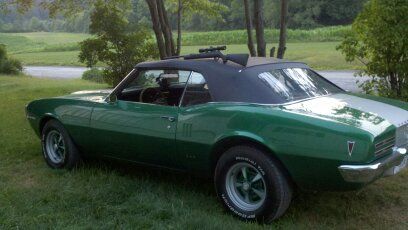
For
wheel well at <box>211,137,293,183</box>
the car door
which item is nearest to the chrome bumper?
wheel well at <box>211,137,293,183</box>

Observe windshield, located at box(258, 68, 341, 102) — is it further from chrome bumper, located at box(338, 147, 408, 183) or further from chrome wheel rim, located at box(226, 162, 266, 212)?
chrome bumper, located at box(338, 147, 408, 183)

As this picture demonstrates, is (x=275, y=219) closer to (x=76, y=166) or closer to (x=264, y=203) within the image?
(x=264, y=203)

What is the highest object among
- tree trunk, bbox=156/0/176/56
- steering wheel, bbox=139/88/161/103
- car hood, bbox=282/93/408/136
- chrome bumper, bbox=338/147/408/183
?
tree trunk, bbox=156/0/176/56

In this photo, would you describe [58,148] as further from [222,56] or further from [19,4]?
[19,4]

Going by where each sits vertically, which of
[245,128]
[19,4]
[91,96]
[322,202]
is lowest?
[322,202]

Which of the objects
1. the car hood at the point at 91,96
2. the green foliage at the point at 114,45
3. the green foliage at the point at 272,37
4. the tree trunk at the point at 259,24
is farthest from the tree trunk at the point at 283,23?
the green foliage at the point at 272,37

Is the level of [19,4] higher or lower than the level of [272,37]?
higher

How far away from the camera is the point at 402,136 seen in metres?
4.21

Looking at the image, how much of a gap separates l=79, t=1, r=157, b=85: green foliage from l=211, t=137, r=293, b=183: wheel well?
996 centimetres

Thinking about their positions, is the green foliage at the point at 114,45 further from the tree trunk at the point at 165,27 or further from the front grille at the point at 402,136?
the front grille at the point at 402,136

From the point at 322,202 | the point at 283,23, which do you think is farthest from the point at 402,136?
the point at 283,23

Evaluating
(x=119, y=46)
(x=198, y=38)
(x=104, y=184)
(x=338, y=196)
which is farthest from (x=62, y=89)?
(x=198, y=38)

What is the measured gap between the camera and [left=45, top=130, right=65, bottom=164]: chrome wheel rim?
585 centimetres

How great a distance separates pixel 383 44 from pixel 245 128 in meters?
4.30
